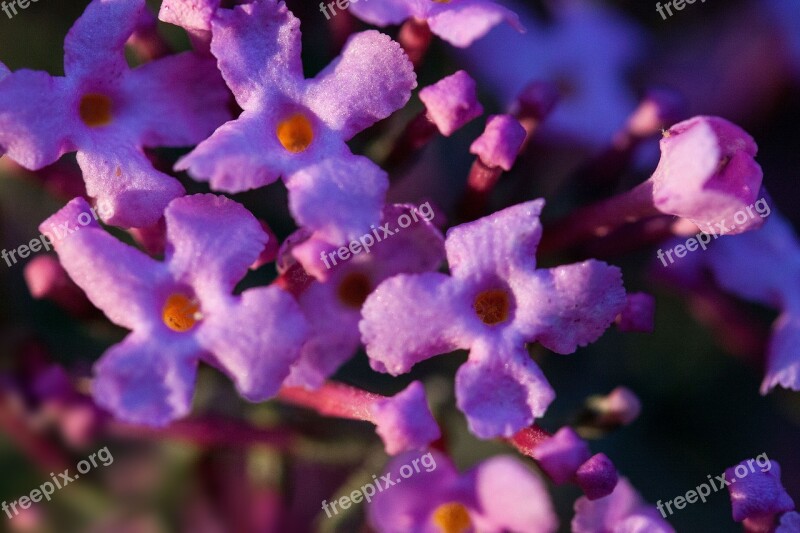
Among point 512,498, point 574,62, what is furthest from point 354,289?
point 574,62

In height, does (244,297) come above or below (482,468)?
above

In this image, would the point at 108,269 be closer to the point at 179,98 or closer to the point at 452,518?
the point at 179,98

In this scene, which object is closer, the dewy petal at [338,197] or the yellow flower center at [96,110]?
the dewy petal at [338,197]

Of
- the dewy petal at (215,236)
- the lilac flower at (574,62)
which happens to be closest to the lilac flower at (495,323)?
the dewy petal at (215,236)

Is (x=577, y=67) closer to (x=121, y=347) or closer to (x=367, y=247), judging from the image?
(x=367, y=247)

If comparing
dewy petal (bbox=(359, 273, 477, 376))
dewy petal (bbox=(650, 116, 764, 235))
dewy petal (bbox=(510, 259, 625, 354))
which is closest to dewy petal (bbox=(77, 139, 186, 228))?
dewy petal (bbox=(359, 273, 477, 376))

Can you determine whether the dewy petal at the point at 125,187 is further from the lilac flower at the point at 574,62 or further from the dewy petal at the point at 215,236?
the lilac flower at the point at 574,62

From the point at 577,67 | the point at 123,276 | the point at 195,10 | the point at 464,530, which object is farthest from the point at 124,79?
the point at 577,67
